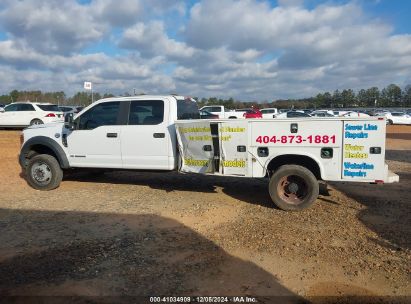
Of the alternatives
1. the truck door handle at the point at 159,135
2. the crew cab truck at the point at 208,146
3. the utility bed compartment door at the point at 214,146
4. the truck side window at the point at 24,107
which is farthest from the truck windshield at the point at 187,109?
the truck side window at the point at 24,107

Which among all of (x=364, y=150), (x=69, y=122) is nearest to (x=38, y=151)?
(x=69, y=122)

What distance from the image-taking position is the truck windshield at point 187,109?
8172 millimetres

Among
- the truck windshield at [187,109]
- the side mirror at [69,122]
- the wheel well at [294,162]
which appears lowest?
the wheel well at [294,162]

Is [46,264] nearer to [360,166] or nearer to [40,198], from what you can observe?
[40,198]

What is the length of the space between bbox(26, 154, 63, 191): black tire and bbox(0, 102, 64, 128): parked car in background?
41.3ft

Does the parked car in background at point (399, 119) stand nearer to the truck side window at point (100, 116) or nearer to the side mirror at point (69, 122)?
the truck side window at point (100, 116)

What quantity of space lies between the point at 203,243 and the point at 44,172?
189 inches

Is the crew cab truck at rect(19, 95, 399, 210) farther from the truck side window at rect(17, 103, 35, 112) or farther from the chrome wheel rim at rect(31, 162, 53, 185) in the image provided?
the truck side window at rect(17, 103, 35, 112)

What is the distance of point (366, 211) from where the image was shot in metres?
6.99

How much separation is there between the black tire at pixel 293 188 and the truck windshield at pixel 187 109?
2.37m

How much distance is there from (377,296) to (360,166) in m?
2.85

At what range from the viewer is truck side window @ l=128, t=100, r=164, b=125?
7945 mm

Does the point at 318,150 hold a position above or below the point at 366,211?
above

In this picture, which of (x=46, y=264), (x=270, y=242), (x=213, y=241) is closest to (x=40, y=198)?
(x=46, y=264)
